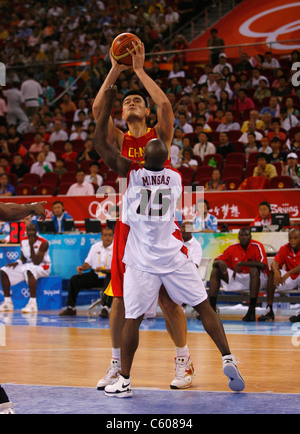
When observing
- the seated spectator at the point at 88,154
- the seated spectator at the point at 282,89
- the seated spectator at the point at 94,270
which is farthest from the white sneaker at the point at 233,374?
the seated spectator at the point at 282,89

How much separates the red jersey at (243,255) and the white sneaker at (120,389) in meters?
5.53

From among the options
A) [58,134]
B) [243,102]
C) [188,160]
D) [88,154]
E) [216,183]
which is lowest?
[216,183]

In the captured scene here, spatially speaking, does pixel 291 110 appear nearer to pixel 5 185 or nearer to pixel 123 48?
pixel 5 185

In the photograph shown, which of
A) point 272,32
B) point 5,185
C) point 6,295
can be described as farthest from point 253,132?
point 272,32

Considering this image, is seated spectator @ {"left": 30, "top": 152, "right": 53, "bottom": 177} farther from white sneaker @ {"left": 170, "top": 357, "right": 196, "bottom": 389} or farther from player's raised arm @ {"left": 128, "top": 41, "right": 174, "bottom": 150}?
white sneaker @ {"left": 170, "top": 357, "right": 196, "bottom": 389}

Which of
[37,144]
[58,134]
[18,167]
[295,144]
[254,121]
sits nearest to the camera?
[295,144]

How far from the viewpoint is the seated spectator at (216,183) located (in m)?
12.4

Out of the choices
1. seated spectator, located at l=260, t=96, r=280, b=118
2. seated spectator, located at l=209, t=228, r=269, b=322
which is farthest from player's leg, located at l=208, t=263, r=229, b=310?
seated spectator, located at l=260, t=96, r=280, b=118

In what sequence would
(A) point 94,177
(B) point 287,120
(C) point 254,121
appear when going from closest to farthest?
(A) point 94,177, (B) point 287,120, (C) point 254,121

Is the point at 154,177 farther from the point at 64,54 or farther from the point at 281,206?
the point at 64,54

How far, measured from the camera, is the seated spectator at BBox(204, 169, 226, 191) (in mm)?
12406

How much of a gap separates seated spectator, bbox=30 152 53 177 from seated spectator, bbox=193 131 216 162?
3539 millimetres

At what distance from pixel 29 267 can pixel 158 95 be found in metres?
6.82

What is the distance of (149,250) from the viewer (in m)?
4.45
